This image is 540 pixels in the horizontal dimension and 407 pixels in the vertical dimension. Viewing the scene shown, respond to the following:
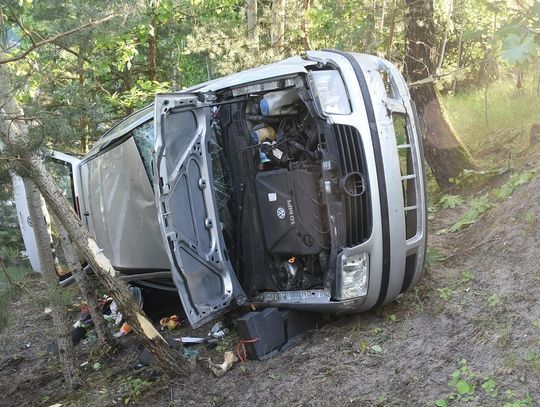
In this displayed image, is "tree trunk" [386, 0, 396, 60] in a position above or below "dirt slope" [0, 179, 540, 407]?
above

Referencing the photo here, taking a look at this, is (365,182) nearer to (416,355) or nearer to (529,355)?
(416,355)

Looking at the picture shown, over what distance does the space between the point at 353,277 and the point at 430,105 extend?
4.59 m

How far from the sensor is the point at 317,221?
16.1 ft

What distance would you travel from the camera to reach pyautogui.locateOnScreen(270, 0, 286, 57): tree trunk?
11.2 m

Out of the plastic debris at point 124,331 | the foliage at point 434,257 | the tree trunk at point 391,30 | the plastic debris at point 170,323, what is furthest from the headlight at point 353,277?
the tree trunk at point 391,30

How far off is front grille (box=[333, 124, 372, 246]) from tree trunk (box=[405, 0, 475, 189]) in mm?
4165

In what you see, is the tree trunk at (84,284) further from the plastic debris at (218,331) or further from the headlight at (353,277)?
the headlight at (353,277)

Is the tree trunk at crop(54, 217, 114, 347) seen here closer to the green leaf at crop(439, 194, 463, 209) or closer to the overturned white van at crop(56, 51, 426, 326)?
the overturned white van at crop(56, 51, 426, 326)

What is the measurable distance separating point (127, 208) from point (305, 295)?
222cm

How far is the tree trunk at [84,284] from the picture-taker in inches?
234

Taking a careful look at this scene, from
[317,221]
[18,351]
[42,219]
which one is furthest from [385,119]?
[18,351]

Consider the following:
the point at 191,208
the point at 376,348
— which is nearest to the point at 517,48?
the point at 376,348

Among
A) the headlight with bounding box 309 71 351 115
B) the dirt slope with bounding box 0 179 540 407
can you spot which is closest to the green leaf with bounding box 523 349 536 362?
the dirt slope with bounding box 0 179 540 407

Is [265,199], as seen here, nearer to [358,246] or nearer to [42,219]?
[358,246]
